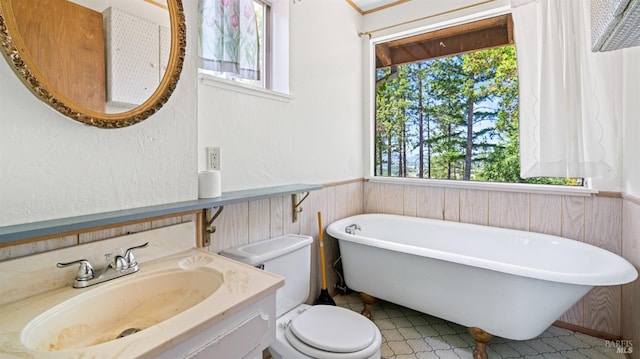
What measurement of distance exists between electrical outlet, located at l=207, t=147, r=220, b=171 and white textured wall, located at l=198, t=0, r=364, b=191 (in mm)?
27

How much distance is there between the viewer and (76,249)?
3.20 feet

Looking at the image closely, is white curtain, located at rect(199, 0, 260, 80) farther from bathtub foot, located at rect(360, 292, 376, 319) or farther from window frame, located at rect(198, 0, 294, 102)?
bathtub foot, located at rect(360, 292, 376, 319)

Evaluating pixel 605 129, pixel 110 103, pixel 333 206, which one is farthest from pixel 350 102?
pixel 110 103

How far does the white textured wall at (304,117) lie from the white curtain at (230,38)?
0.19 meters

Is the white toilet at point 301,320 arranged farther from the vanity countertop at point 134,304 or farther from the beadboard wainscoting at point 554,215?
the beadboard wainscoting at point 554,215

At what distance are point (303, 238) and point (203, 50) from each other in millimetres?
1177

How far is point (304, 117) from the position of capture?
2141mm

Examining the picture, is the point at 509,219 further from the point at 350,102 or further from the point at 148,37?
the point at 148,37

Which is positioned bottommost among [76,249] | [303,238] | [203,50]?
[303,238]

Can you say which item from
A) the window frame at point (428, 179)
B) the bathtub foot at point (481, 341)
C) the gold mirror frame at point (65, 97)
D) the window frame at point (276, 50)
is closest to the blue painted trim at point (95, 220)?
the gold mirror frame at point (65, 97)

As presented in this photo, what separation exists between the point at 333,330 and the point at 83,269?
1.01 meters

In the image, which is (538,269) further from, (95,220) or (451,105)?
(95,220)

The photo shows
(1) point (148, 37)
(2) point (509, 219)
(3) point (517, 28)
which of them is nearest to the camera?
(1) point (148, 37)

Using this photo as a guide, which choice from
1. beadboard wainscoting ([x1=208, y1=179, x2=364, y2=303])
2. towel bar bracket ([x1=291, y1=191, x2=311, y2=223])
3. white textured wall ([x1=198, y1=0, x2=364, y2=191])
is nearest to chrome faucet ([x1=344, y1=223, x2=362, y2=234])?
beadboard wainscoting ([x1=208, y1=179, x2=364, y2=303])
